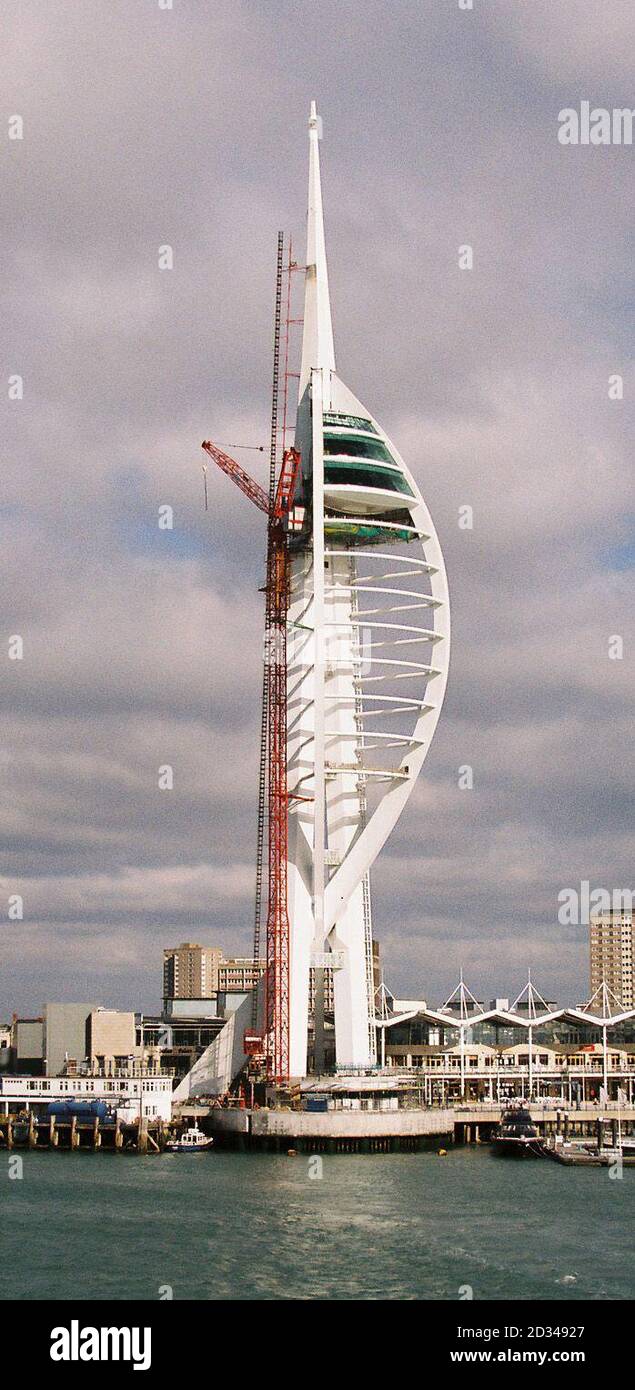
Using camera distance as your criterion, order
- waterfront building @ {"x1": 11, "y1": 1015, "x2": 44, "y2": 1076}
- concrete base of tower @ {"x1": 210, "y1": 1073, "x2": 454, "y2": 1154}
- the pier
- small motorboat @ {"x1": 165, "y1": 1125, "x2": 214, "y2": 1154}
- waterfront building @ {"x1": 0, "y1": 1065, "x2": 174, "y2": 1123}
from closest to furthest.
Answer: concrete base of tower @ {"x1": 210, "y1": 1073, "x2": 454, "y2": 1154} → small motorboat @ {"x1": 165, "y1": 1125, "x2": 214, "y2": 1154} → the pier → waterfront building @ {"x1": 0, "y1": 1065, "x2": 174, "y2": 1123} → waterfront building @ {"x1": 11, "y1": 1015, "x2": 44, "y2": 1076}

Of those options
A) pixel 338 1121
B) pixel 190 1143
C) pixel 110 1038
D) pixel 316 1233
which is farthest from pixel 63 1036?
pixel 316 1233

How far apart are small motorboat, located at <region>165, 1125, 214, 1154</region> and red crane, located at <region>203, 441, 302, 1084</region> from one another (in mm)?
4895

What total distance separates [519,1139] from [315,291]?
45.5 metres

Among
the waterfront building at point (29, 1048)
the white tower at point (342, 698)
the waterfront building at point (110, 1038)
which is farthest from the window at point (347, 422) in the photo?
the waterfront building at point (29, 1048)

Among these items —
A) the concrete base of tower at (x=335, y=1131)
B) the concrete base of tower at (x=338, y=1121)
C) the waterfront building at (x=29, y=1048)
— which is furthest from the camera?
the waterfront building at (x=29, y=1048)

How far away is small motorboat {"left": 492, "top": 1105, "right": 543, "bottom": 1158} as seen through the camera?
8881cm

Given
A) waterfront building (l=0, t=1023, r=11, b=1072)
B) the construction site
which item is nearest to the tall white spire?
the construction site

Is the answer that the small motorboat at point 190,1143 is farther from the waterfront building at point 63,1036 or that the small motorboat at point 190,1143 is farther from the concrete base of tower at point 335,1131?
the waterfront building at point 63,1036

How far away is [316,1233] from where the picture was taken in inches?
2131

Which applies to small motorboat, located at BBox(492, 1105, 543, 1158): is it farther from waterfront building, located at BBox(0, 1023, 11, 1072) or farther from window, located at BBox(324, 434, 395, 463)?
waterfront building, located at BBox(0, 1023, 11, 1072)

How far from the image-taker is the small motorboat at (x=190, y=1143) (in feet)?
297

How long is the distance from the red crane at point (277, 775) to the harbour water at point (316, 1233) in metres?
17.5

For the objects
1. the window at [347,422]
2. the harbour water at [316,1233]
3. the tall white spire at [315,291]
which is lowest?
the harbour water at [316,1233]
